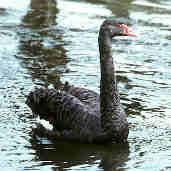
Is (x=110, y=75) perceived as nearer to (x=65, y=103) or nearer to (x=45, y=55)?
(x=65, y=103)

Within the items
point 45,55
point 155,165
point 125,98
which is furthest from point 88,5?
point 155,165

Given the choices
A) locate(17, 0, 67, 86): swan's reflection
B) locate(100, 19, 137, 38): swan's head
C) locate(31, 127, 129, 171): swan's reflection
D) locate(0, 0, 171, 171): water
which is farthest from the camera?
locate(17, 0, 67, 86): swan's reflection

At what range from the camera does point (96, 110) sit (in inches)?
277

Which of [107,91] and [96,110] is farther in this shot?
[96,110]

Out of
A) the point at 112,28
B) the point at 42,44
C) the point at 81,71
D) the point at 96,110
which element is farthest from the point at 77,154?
the point at 42,44

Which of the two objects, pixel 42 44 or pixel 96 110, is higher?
pixel 42 44

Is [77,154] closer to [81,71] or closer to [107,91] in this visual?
[107,91]

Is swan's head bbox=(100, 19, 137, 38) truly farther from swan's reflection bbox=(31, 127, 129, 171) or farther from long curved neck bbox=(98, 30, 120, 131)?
swan's reflection bbox=(31, 127, 129, 171)

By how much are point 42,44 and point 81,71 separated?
6.85ft

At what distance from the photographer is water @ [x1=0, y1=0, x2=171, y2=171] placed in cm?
643

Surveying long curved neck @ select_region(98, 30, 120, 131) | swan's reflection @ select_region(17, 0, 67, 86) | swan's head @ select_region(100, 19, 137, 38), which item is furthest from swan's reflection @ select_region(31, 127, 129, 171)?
swan's reflection @ select_region(17, 0, 67, 86)

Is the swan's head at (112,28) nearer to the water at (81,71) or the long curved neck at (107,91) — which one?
the long curved neck at (107,91)

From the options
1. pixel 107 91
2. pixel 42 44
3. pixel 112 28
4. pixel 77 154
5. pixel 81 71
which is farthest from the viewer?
pixel 42 44

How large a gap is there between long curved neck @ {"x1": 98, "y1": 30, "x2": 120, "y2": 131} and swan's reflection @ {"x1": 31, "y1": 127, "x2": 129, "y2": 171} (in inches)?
10.1
